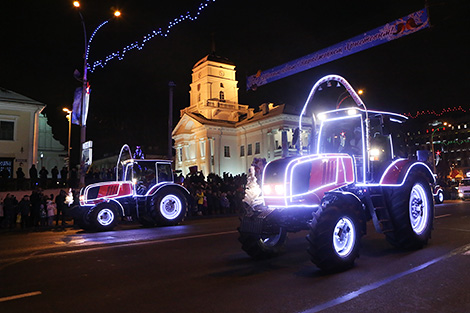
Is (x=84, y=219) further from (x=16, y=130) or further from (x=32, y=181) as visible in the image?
(x=16, y=130)

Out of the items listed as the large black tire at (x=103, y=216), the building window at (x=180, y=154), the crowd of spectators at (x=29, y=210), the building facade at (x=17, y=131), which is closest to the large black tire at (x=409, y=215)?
the large black tire at (x=103, y=216)

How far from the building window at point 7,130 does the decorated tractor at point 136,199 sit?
20808 millimetres

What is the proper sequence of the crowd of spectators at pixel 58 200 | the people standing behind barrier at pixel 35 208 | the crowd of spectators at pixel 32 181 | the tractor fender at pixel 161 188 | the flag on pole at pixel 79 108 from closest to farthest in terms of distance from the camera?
the tractor fender at pixel 161 188 → the crowd of spectators at pixel 58 200 → the people standing behind barrier at pixel 35 208 → the flag on pole at pixel 79 108 → the crowd of spectators at pixel 32 181

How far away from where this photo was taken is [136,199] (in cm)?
1447

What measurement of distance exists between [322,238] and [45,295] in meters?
4.09

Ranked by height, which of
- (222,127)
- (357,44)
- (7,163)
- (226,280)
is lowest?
(226,280)

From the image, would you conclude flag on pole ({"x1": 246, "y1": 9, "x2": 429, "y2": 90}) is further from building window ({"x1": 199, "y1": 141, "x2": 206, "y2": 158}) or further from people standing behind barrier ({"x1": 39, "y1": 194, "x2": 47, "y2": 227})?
building window ({"x1": 199, "y1": 141, "x2": 206, "y2": 158})

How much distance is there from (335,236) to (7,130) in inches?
1268

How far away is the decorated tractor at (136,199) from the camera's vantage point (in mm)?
13750

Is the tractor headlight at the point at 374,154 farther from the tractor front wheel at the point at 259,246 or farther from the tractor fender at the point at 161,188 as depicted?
the tractor fender at the point at 161,188

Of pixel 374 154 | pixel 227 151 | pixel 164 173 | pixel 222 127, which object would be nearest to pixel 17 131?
pixel 164 173

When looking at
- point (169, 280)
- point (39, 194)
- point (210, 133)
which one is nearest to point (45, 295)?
point (169, 280)

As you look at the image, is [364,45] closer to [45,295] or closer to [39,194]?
[39,194]

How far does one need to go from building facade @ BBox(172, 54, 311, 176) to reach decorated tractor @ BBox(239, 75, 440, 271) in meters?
44.6
